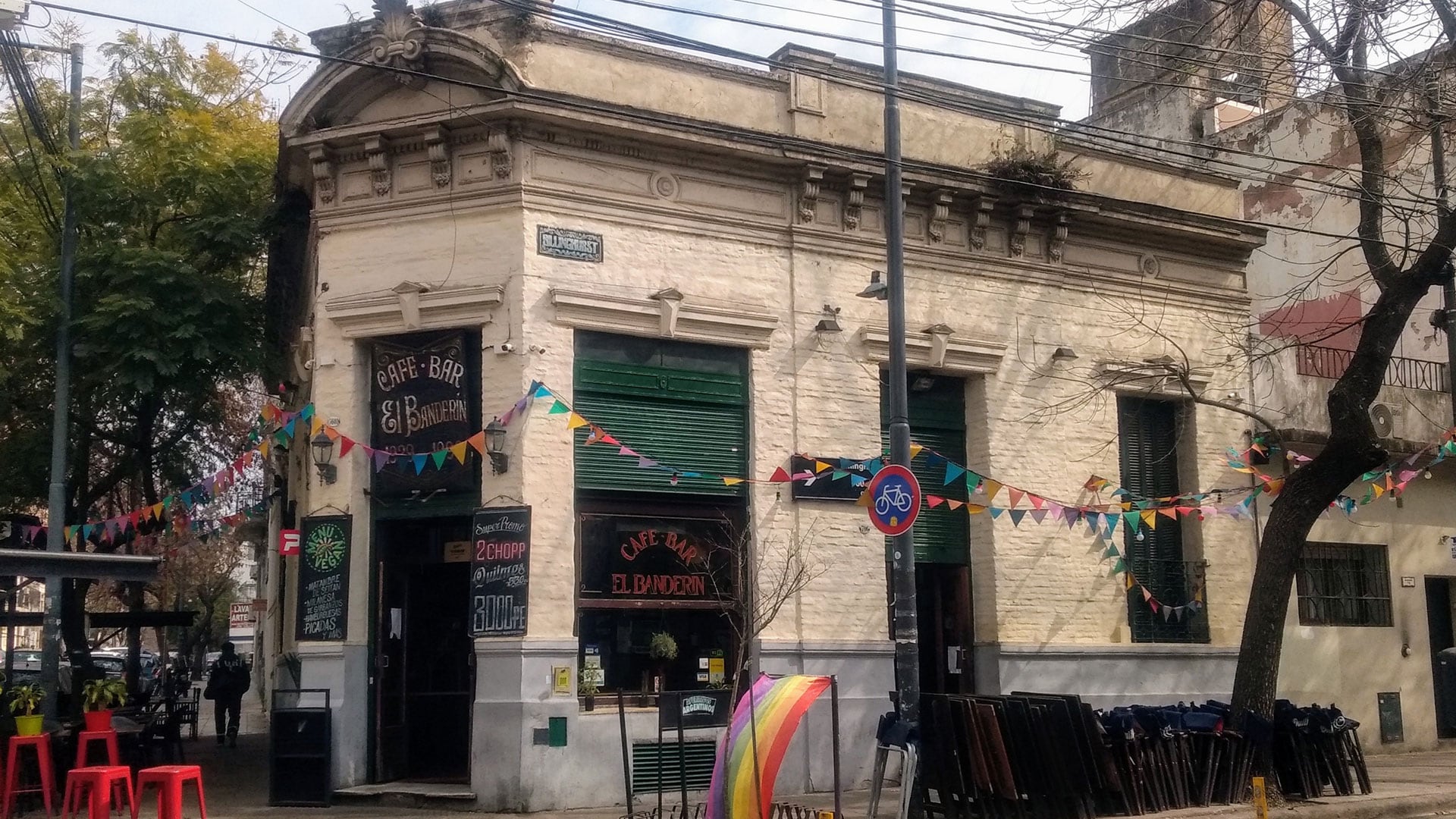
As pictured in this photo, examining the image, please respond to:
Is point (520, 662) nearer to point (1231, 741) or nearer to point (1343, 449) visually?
point (1231, 741)

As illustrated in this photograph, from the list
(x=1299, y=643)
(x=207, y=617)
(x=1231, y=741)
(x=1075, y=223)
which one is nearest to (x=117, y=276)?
(x=1075, y=223)

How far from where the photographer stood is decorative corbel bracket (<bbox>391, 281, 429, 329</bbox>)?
14562 mm

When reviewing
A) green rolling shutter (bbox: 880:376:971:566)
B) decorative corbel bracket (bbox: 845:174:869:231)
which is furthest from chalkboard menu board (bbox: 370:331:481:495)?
green rolling shutter (bbox: 880:376:971:566)

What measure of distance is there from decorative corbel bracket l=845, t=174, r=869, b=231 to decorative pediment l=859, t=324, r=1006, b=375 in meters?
1.32

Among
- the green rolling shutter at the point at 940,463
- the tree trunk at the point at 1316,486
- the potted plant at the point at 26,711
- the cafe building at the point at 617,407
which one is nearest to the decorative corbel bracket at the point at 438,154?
the cafe building at the point at 617,407

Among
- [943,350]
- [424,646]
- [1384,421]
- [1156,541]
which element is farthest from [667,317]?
[1384,421]

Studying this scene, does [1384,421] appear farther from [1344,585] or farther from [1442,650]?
[1442,650]

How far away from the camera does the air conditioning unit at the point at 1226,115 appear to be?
80.6 feet

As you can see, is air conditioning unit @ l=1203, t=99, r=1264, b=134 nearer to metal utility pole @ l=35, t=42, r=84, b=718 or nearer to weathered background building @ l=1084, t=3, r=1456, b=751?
weathered background building @ l=1084, t=3, r=1456, b=751

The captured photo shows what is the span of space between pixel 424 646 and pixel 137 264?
20.0ft

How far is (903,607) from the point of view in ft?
40.9

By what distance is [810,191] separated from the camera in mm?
16016

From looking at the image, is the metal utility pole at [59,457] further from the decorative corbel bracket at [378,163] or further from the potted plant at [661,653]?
the potted plant at [661,653]

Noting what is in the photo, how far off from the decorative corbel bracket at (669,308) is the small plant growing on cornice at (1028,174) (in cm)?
475
